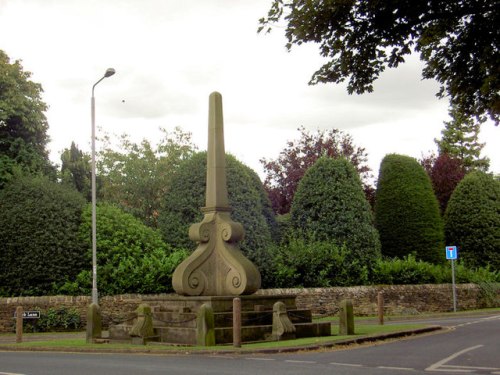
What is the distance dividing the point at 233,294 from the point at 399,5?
33.8ft

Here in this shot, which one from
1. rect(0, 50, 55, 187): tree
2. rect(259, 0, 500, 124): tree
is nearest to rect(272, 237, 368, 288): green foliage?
rect(0, 50, 55, 187): tree

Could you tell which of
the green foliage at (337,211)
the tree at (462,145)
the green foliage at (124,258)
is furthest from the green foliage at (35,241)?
the tree at (462,145)

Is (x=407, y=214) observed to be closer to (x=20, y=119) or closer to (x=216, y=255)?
(x=216, y=255)

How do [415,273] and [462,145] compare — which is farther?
[462,145]

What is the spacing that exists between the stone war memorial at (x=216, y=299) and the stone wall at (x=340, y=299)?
4.06 m

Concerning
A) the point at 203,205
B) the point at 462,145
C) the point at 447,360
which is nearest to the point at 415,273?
the point at 203,205

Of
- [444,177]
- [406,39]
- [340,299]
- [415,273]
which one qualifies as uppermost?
[444,177]

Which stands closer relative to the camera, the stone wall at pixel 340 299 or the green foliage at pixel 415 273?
the stone wall at pixel 340 299

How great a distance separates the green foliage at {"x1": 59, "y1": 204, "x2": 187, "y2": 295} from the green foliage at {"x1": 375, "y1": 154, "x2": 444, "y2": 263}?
13126mm

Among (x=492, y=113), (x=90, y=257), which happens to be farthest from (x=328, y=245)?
(x=492, y=113)

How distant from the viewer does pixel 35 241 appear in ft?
85.0

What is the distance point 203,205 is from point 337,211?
21.2 feet

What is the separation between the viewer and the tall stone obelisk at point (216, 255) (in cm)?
1983

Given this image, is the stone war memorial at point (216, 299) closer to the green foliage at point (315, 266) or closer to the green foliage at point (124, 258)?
the green foliage at point (124, 258)
